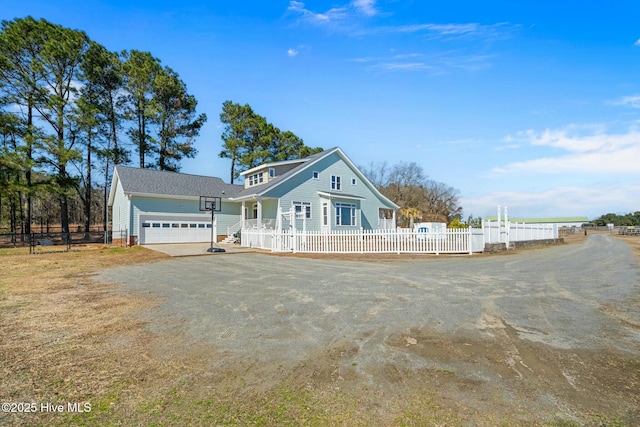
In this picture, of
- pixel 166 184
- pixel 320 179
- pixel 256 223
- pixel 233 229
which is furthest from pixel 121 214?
pixel 320 179

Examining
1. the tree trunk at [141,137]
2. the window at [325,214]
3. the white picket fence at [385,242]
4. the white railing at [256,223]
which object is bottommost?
the white picket fence at [385,242]

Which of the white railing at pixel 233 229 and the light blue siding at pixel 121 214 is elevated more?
the light blue siding at pixel 121 214

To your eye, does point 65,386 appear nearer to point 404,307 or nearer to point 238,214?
point 404,307

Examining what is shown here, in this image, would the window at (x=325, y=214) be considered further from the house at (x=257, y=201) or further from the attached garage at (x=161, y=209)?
the attached garage at (x=161, y=209)

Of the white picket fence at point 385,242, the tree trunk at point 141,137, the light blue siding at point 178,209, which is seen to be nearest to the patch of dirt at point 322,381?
the white picket fence at point 385,242

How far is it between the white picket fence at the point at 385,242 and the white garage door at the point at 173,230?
1021 cm

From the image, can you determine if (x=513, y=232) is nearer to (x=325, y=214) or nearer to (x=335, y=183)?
(x=325, y=214)

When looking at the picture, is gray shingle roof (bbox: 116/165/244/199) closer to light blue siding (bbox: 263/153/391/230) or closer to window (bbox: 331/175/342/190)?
light blue siding (bbox: 263/153/391/230)

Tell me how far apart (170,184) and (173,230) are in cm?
408

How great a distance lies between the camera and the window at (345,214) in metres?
24.8

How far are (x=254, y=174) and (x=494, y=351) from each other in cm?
2636

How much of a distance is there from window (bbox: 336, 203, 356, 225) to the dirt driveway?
644 inches

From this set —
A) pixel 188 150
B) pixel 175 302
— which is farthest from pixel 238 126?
pixel 175 302

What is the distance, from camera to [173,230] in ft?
80.0
